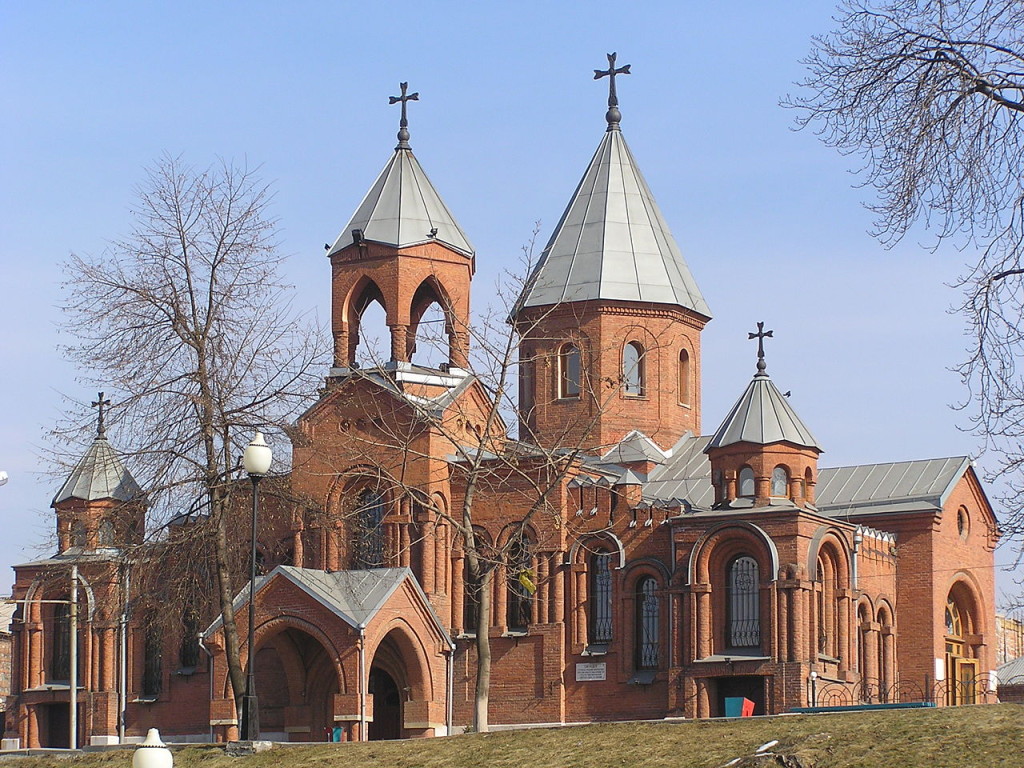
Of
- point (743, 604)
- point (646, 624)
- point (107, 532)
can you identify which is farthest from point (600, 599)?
point (107, 532)

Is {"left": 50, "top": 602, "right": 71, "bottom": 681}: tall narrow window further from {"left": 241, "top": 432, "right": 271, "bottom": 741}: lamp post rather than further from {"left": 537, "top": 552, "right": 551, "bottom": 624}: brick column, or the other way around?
{"left": 241, "top": 432, "right": 271, "bottom": 741}: lamp post

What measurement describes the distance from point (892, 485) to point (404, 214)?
44.4 ft

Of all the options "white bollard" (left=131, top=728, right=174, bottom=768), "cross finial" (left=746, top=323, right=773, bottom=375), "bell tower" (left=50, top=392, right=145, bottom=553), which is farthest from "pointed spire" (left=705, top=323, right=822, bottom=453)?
"white bollard" (left=131, top=728, right=174, bottom=768)

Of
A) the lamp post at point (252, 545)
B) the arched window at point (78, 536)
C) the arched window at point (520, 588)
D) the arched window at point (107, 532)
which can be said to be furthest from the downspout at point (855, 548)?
the arched window at point (78, 536)

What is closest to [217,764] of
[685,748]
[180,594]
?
[180,594]

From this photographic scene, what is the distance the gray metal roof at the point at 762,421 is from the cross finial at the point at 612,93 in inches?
414

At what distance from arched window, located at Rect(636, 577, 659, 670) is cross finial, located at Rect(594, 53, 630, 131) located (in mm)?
13822

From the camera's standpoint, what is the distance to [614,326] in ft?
140

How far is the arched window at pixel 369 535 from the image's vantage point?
37.5 metres

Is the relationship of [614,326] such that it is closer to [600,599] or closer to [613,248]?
[613,248]

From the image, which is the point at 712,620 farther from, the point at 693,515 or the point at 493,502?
the point at 493,502

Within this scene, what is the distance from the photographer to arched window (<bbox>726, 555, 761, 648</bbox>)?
36.2 metres

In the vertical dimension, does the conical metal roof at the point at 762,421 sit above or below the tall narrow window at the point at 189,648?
above

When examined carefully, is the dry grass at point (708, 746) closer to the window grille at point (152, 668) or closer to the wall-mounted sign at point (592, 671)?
the wall-mounted sign at point (592, 671)
